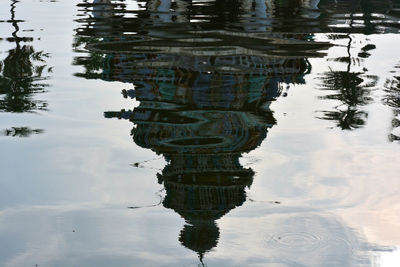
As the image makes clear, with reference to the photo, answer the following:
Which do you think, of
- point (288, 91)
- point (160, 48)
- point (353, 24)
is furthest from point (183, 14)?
point (288, 91)

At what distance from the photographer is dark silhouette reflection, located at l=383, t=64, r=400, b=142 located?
21.2 ft

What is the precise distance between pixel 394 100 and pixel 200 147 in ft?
7.70

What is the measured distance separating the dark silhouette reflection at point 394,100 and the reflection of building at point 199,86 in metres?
0.89

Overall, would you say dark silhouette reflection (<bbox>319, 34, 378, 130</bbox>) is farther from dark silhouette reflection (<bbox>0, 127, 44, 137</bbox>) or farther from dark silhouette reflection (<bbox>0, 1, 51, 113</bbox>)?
dark silhouette reflection (<bbox>0, 1, 51, 113</bbox>)

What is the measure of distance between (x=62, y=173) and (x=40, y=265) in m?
1.57

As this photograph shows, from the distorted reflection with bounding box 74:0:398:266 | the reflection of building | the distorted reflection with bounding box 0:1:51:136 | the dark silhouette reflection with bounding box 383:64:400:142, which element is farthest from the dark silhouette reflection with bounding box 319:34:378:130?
the distorted reflection with bounding box 0:1:51:136

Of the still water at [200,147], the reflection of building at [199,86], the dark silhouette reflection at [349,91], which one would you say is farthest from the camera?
the dark silhouette reflection at [349,91]

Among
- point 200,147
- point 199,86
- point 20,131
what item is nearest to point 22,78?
point 199,86

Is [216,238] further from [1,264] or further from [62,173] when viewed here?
[62,173]

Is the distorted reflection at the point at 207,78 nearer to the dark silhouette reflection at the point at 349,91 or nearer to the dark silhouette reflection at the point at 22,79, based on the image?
the dark silhouette reflection at the point at 349,91

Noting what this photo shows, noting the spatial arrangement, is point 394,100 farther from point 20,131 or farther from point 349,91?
point 20,131

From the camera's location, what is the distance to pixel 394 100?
7578mm

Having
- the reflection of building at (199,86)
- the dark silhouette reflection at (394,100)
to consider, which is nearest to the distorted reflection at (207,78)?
the reflection of building at (199,86)

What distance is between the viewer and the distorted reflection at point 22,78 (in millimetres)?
7422
